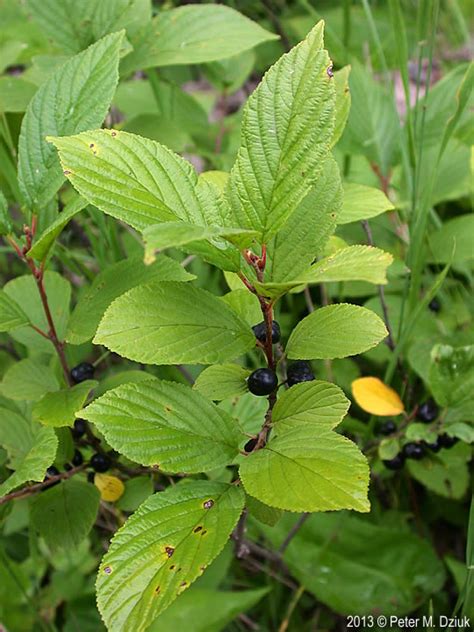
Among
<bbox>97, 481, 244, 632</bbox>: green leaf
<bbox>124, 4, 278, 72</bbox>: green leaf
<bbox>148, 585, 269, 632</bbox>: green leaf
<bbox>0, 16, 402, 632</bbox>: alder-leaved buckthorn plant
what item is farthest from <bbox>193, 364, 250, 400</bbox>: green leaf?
<bbox>124, 4, 278, 72</bbox>: green leaf

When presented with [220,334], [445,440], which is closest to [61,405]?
[220,334]

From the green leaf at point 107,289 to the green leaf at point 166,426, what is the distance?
160mm

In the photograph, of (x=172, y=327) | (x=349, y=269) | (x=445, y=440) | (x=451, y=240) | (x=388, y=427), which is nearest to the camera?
(x=349, y=269)

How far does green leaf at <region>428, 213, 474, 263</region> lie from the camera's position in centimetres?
118

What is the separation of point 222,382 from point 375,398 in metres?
0.35

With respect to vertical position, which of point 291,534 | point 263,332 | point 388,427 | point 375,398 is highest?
point 263,332

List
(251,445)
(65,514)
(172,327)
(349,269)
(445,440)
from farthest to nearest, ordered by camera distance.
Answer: (445,440) → (65,514) → (251,445) → (172,327) → (349,269)

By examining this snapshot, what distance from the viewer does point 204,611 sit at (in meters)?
1.08

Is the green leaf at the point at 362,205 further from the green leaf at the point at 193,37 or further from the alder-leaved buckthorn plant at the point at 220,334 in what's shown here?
the green leaf at the point at 193,37

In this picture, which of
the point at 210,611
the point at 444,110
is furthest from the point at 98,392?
A: the point at 444,110

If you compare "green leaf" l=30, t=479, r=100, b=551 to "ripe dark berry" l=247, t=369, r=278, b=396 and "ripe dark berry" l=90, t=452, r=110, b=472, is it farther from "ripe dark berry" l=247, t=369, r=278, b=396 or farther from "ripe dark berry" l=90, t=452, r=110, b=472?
"ripe dark berry" l=247, t=369, r=278, b=396

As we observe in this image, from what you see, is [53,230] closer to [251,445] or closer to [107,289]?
[107,289]

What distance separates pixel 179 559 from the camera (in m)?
0.60

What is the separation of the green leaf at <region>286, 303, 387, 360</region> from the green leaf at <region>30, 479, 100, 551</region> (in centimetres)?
36
